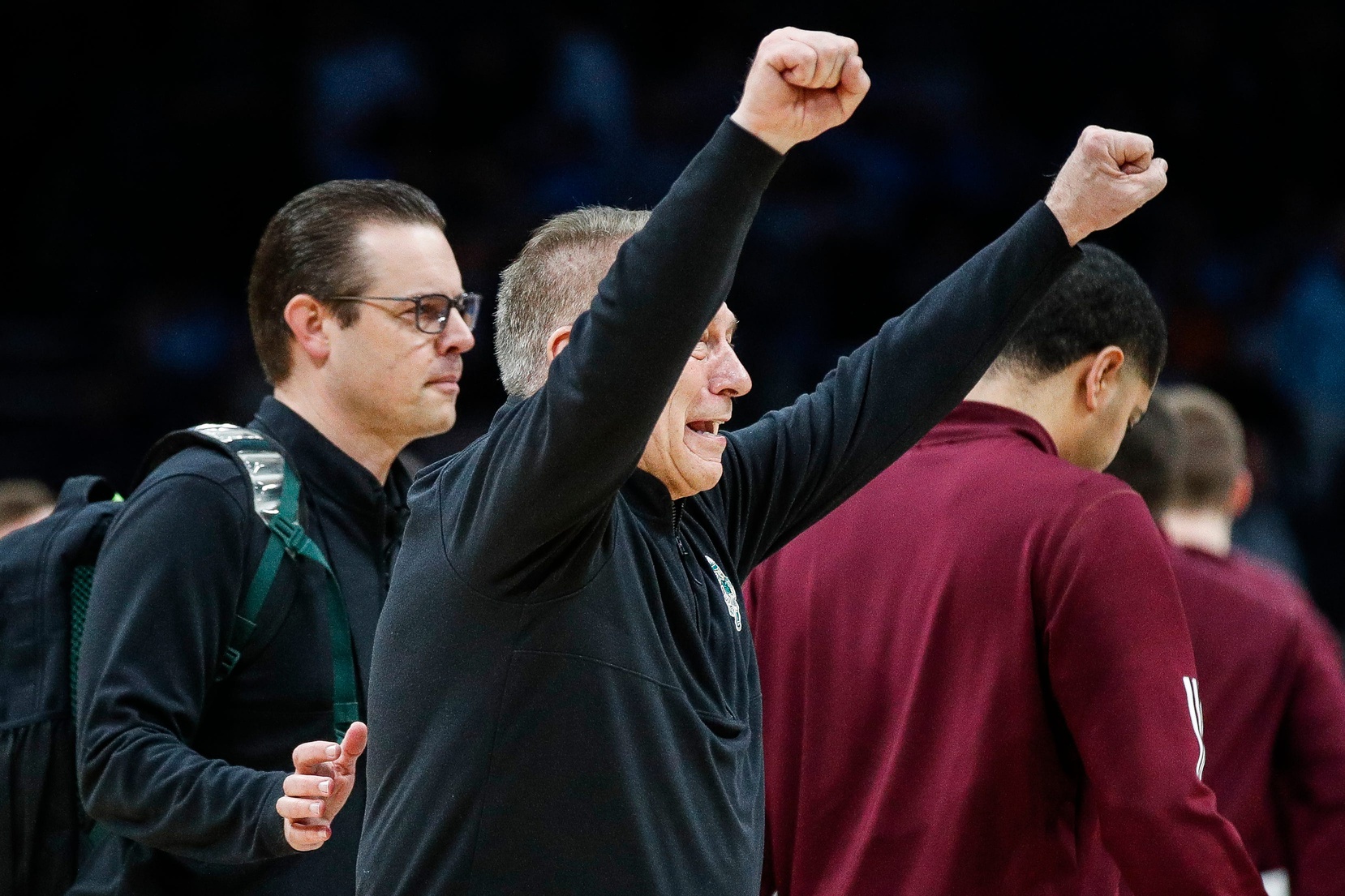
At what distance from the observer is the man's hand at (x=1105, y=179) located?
231cm

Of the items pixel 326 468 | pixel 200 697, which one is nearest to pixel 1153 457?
pixel 326 468

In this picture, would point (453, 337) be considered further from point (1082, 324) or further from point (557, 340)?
point (1082, 324)

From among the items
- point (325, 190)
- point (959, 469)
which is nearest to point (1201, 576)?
point (959, 469)

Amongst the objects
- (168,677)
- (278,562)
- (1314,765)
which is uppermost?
(278,562)

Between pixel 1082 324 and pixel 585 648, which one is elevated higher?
pixel 1082 324

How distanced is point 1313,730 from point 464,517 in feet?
7.67

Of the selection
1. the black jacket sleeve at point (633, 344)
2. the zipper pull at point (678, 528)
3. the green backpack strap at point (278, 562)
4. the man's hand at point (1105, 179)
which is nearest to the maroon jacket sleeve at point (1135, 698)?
the man's hand at point (1105, 179)

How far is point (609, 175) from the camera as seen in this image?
8625 mm

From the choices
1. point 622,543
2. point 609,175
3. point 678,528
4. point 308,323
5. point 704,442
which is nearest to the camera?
point 622,543

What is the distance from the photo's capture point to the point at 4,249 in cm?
848

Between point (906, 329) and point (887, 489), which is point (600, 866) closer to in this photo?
point (906, 329)

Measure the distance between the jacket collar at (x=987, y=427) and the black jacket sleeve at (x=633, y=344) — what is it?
3.79 ft

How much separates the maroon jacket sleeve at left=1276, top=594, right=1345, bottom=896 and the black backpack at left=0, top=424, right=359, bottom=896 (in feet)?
6.65

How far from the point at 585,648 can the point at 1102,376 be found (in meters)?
1.33
